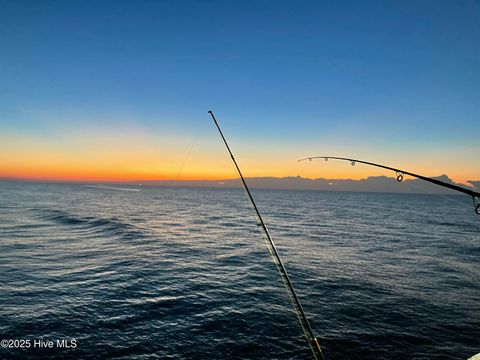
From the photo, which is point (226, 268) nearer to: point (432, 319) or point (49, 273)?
point (49, 273)

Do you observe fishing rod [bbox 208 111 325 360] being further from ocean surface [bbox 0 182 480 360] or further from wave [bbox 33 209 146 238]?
wave [bbox 33 209 146 238]

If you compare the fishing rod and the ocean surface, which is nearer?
the fishing rod

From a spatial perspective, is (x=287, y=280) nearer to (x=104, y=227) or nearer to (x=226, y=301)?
(x=226, y=301)

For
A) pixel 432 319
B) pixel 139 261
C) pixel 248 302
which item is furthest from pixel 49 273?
pixel 432 319

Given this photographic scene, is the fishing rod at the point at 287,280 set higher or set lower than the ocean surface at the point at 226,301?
higher

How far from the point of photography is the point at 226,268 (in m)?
21.5

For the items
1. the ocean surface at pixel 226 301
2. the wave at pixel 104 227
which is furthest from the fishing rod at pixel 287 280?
the wave at pixel 104 227

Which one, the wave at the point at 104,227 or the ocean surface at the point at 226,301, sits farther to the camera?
the wave at the point at 104,227

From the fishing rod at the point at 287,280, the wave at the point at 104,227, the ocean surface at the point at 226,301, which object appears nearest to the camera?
the fishing rod at the point at 287,280

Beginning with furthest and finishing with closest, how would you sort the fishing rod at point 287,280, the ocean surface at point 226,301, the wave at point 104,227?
1. the wave at point 104,227
2. the ocean surface at point 226,301
3. the fishing rod at point 287,280

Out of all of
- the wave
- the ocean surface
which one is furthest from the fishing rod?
the wave

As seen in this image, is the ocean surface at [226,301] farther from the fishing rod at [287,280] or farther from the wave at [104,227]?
the wave at [104,227]

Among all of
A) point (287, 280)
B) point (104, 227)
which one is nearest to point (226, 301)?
point (287, 280)

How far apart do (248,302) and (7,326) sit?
33.9 feet
